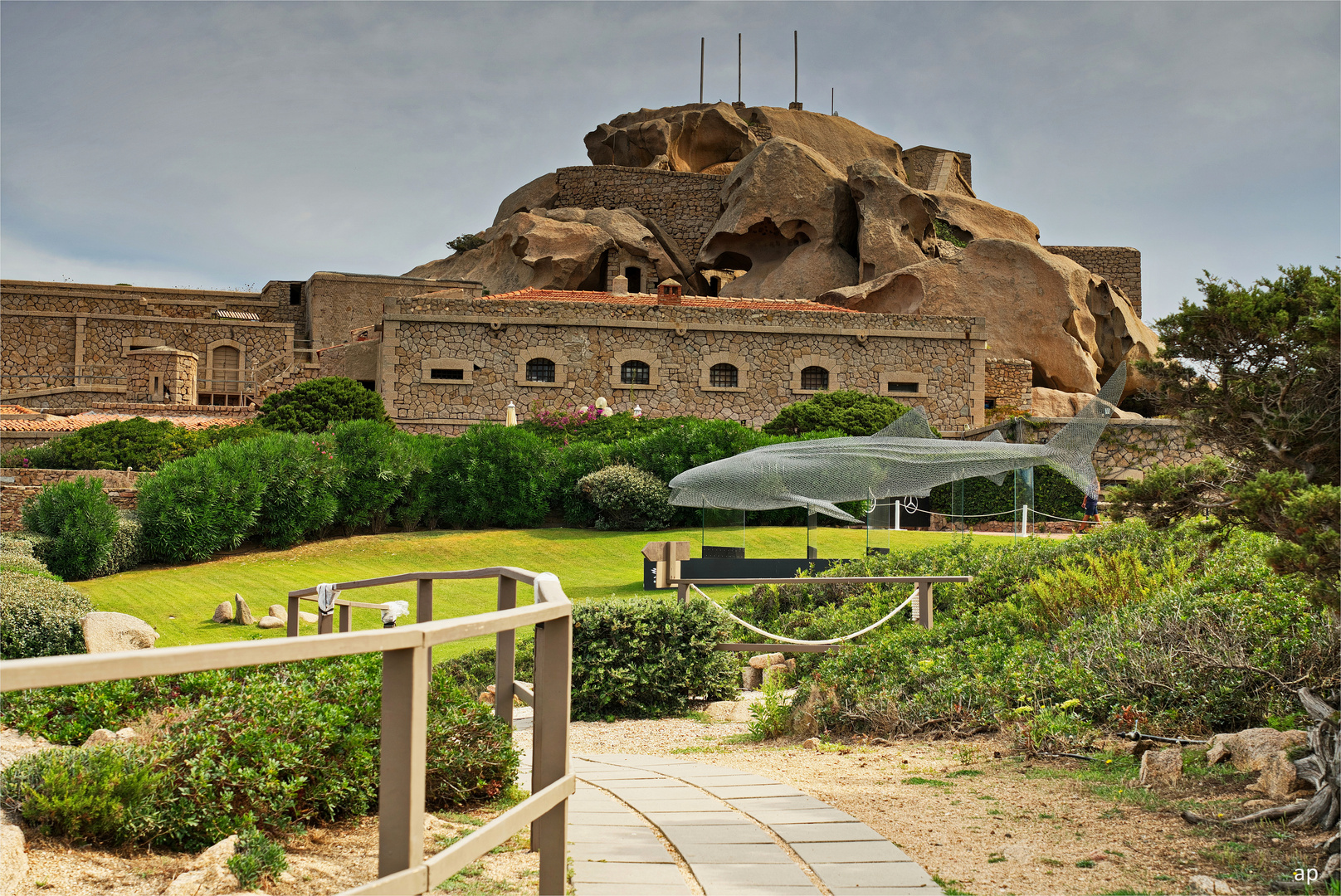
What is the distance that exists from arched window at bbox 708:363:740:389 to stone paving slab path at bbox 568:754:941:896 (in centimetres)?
2261

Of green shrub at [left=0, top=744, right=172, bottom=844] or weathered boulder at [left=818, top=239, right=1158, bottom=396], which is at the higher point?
weathered boulder at [left=818, top=239, right=1158, bottom=396]

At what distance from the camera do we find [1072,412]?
28141 millimetres

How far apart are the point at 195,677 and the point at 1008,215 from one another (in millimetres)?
35430

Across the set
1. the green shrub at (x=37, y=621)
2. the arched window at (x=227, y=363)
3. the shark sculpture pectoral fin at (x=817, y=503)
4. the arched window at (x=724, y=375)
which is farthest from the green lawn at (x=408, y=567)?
the arched window at (x=227, y=363)

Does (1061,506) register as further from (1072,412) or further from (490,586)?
(490,586)

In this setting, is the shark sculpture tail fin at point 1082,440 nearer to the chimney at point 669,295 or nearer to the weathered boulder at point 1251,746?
the weathered boulder at point 1251,746

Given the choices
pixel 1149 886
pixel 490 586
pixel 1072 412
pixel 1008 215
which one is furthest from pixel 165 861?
pixel 1008 215

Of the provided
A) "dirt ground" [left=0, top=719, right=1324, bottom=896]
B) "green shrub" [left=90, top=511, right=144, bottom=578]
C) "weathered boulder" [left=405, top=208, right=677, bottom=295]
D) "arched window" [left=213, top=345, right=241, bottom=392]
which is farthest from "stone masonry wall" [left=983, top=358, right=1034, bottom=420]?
"dirt ground" [left=0, top=719, right=1324, bottom=896]

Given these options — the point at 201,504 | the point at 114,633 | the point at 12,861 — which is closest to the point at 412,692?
the point at 12,861

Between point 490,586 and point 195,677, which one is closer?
point 195,677

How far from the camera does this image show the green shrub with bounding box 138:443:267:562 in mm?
15844

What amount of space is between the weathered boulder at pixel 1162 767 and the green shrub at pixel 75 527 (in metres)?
14.9

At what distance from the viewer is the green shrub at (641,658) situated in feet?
25.1

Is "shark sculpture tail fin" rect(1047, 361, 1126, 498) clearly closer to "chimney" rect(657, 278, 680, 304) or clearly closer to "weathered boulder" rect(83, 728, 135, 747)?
"weathered boulder" rect(83, 728, 135, 747)
